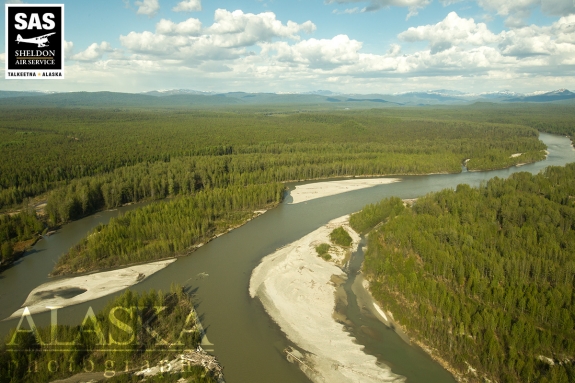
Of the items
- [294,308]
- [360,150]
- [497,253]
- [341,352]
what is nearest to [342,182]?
[360,150]

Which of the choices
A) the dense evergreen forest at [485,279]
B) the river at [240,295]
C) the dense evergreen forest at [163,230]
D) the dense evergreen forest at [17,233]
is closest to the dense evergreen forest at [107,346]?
the river at [240,295]

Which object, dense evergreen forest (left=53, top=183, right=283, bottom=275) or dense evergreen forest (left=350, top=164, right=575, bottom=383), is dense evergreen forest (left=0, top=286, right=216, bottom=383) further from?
dense evergreen forest (left=350, top=164, right=575, bottom=383)

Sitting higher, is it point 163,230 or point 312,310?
point 163,230

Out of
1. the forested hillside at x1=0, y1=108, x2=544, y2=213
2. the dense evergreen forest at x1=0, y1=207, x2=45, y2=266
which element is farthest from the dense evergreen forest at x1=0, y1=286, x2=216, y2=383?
the forested hillside at x1=0, y1=108, x2=544, y2=213

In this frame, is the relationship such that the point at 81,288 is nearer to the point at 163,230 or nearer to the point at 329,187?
the point at 163,230

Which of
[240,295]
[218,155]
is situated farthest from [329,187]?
[240,295]

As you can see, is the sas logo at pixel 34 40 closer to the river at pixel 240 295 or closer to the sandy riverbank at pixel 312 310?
the river at pixel 240 295

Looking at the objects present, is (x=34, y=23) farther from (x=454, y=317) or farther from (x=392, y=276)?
(x=454, y=317)
